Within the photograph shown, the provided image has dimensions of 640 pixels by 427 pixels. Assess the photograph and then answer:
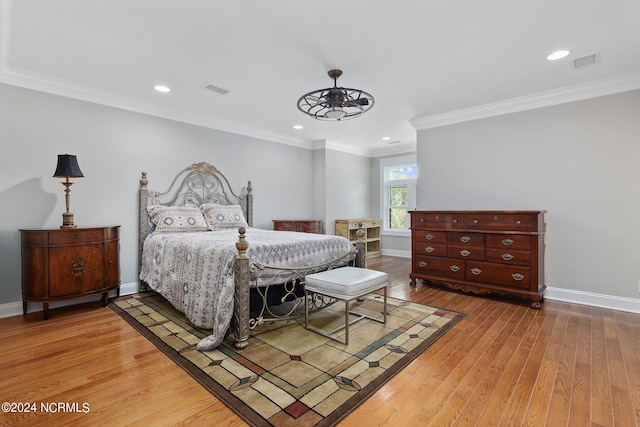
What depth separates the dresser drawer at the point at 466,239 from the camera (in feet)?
12.0

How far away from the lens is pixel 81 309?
3.22 m

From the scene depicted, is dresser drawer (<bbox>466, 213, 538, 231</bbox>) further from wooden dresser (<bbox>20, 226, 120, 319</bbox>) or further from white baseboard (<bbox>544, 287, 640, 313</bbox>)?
wooden dresser (<bbox>20, 226, 120, 319</bbox>)

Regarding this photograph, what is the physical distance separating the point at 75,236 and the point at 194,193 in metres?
1.59

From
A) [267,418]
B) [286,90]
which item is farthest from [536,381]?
[286,90]

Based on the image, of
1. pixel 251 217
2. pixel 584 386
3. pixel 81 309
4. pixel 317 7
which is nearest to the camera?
pixel 584 386

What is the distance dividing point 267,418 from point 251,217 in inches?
146

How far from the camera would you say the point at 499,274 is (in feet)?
11.6

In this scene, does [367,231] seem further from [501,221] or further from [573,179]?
[573,179]

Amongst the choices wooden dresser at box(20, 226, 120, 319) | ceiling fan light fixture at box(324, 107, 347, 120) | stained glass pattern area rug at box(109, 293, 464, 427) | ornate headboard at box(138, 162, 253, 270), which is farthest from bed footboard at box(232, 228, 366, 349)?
ornate headboard at box(138, 162, 253, 270)

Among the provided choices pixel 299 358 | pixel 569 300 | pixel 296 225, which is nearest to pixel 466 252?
pixel 569 300

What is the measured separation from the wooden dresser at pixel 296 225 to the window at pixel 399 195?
2.18 m

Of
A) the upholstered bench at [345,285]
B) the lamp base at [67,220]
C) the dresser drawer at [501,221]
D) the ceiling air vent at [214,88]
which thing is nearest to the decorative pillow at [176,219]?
the lamp base at [67,220]

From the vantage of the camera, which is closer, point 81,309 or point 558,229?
point 81,309

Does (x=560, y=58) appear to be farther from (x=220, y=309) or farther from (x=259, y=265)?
(x=220, y=309)
